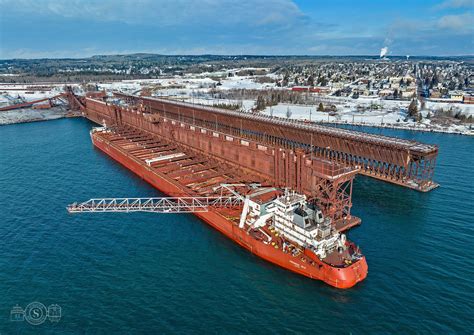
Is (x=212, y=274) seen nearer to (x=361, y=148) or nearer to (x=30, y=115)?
(x=361, y=148)

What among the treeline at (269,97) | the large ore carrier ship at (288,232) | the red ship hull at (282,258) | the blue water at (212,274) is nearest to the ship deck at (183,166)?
the large ore carrier ship at (288,232)

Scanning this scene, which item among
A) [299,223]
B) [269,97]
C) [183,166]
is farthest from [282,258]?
[269,97]

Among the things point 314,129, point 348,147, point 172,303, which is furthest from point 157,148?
point 172,303

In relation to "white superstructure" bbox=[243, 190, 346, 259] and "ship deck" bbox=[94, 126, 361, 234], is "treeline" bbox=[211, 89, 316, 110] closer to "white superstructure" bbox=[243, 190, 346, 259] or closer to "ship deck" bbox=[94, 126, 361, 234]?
"ship deck" bbox=[94, 126, 361, 234]

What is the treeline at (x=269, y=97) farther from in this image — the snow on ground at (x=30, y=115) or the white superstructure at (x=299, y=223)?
the white superstructure at (x=299, y=223)

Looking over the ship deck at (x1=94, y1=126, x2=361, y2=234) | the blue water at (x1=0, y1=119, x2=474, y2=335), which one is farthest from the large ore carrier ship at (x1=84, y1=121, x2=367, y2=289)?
the blue water at (x1=0, y1=119, x2=474, y2=335)

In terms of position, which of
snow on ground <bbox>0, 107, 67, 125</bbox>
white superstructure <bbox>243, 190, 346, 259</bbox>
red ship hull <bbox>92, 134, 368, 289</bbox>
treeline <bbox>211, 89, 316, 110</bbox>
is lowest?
red ship hull <bbox>92, 134, 368, 289</bbox>

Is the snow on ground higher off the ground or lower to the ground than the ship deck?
higher

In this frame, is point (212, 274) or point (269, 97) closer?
point (212, 274)
